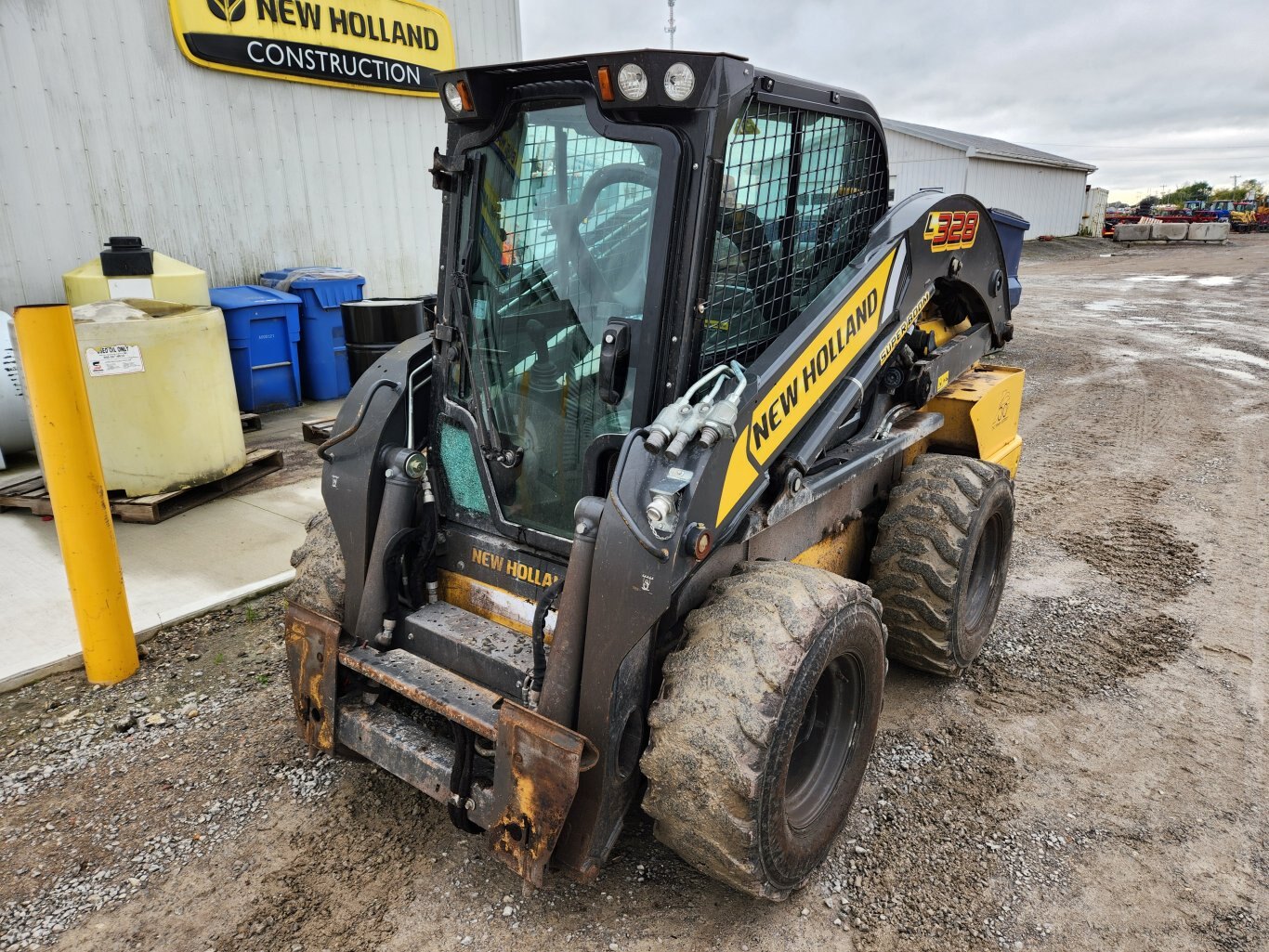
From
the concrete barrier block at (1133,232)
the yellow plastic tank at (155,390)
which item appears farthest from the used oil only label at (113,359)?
the concrete barrier block at (1133,232)

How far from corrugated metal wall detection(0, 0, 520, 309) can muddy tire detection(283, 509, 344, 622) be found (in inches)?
241

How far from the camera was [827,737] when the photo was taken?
303 cm

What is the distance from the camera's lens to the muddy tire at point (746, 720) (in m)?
2.38

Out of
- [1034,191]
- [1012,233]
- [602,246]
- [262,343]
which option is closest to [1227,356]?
[1012,233]

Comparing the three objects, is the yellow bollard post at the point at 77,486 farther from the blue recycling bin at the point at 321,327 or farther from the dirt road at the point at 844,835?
the blue recycling bin at the point at 321,327

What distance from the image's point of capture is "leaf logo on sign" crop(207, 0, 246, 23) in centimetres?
870

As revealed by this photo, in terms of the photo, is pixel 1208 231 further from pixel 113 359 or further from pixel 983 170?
pixel 113 359

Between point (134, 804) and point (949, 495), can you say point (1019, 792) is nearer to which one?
point (949, 495)

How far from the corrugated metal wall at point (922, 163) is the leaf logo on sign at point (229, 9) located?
26923mm

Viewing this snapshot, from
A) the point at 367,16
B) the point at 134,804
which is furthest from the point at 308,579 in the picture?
the point at 367,16

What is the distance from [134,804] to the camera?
326cm

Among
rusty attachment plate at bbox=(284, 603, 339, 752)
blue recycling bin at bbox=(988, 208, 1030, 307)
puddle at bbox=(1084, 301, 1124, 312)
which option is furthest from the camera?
puddle at bbox=(1084, 301, 1124, 312)

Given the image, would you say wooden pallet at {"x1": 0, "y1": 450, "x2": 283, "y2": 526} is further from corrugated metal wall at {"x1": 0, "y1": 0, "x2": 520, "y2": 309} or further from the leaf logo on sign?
the leaf logo on sign

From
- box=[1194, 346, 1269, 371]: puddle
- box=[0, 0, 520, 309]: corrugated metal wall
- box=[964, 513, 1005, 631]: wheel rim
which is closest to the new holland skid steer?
box=[964, 513, 1005, 631]: wheel rim
